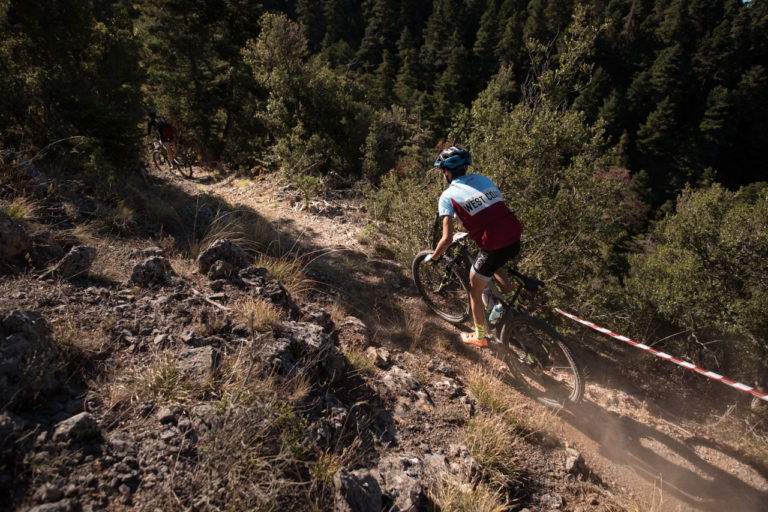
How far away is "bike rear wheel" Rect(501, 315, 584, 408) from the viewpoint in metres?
3.85

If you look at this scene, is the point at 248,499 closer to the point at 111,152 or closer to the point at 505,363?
the point at 505,363

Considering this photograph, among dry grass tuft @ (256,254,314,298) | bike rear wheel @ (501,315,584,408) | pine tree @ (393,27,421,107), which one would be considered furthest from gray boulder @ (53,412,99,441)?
pine tree @ (393,27,421,107)

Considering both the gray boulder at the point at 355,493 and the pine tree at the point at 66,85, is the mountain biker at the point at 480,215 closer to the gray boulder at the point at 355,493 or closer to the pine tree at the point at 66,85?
the gray boulder at the point at 355,493

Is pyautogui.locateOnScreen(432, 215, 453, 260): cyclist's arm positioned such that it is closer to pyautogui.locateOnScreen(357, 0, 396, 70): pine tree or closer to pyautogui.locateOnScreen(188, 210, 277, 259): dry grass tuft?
pyautogui.locateOnScreen(188, 210, 277, 259): dry grass tuft

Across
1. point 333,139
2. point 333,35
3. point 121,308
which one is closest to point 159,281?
point 121,308

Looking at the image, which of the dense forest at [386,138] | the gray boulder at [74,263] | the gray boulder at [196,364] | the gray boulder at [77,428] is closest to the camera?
the gray boulder at [77,428]

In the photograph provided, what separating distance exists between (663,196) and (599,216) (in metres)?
47.8

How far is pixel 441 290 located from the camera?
5008mm

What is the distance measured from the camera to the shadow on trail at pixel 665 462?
3.59m

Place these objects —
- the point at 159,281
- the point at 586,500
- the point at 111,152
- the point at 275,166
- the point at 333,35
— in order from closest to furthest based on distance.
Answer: the point at 586,500 → the point at 159,281 → the point at 111,152 → the point at 275,166 → the point at 333,35

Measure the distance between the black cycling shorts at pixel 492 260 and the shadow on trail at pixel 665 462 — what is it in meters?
1.82

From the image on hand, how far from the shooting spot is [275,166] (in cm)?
1176

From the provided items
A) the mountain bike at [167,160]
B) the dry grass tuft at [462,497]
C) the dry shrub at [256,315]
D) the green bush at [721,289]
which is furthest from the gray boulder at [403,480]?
the mountain bike at [167,160]

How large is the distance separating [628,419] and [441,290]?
2764 mm
